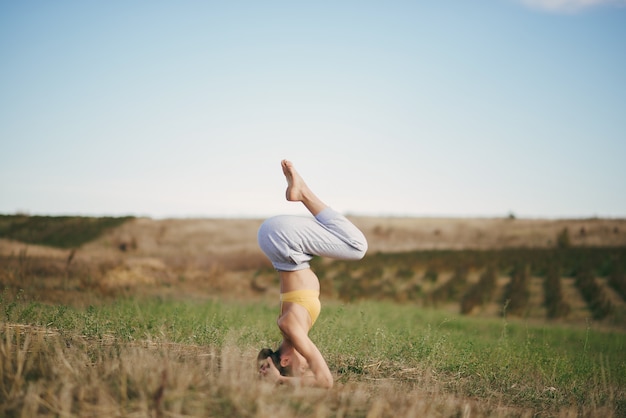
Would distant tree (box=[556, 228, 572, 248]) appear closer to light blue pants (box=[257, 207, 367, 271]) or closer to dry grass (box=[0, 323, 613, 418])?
dry grass (box=[0, 323, 613, 418])

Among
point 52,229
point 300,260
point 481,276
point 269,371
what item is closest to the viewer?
point 269,371

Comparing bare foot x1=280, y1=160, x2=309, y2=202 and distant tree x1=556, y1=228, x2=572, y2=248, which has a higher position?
bare foot x1=280, y1=160, x2=309, y2=202

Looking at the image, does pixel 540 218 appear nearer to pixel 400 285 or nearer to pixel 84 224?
pixel 400 285

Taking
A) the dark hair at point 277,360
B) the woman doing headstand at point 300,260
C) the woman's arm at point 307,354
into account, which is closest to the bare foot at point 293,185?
the woman doing headstand at point 300,260

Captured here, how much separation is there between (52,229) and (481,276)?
24.9 metres

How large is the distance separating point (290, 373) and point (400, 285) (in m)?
20.9

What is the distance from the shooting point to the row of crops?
20.8 m

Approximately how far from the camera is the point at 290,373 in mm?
4543

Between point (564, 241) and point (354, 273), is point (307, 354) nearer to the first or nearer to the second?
point (354, 273)

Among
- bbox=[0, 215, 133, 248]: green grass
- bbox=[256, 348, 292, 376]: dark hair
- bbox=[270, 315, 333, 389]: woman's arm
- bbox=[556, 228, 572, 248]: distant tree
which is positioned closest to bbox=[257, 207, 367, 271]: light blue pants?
bbox=[270, 315, 333, 389]: woman's arm

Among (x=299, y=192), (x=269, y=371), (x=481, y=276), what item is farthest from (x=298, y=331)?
(x=481, y=276)

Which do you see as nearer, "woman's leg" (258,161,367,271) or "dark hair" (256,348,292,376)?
"woman's leg" (258,161,367,271)

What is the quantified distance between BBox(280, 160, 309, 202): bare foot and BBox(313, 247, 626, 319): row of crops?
16.7m

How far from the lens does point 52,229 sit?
3198cm
